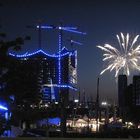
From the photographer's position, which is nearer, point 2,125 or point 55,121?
point 2,125

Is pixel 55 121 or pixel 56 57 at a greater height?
pixel 56 57

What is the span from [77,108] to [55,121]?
26.4 metres

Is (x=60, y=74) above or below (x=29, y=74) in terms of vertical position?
above

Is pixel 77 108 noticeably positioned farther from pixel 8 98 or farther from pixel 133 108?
pixel 8 98

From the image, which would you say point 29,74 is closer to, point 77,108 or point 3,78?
point 3,78

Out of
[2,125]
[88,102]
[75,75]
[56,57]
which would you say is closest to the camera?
[2,125]

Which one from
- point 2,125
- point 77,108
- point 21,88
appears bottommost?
point 2,125

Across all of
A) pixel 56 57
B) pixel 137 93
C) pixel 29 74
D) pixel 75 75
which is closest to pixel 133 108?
pixel 137 93

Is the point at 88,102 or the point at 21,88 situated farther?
the point at 88,102

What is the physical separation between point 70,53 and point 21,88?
9902cm

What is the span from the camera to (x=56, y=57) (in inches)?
4245

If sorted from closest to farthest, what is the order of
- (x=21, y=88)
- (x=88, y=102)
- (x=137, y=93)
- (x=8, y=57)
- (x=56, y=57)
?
1. (x=8, y=57)
2. (x=21, y=88)
3. (x=56, y=57)
4. (x=137, y=93)
5. (x=88, y=102)

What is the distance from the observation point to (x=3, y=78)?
59.2ft

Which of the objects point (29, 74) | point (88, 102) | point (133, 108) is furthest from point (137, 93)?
point (29, 74)
